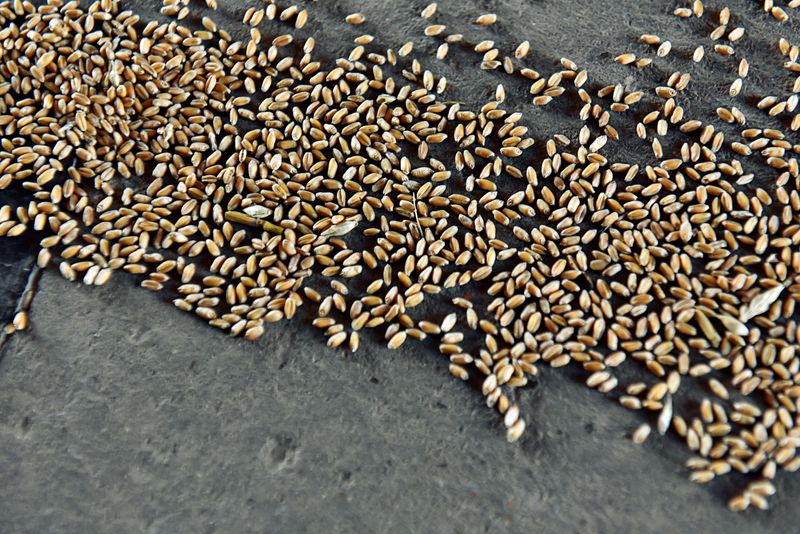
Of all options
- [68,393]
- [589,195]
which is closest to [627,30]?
[589,195]

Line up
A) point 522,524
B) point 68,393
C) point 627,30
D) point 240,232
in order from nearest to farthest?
point 522,524
point 68,393
point 240,232
point 627,30

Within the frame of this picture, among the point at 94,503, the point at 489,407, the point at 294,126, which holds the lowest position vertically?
the point at 94,503

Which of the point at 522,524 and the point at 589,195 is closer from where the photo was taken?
the point at 522,524

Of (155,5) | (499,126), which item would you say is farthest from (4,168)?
(499,126)

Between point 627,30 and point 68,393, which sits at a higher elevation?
point 627,30

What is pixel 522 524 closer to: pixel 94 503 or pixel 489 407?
pixel 489 407

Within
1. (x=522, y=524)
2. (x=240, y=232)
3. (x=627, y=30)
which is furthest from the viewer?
(x=627, y=30)

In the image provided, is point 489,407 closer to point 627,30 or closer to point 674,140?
point 674,140
